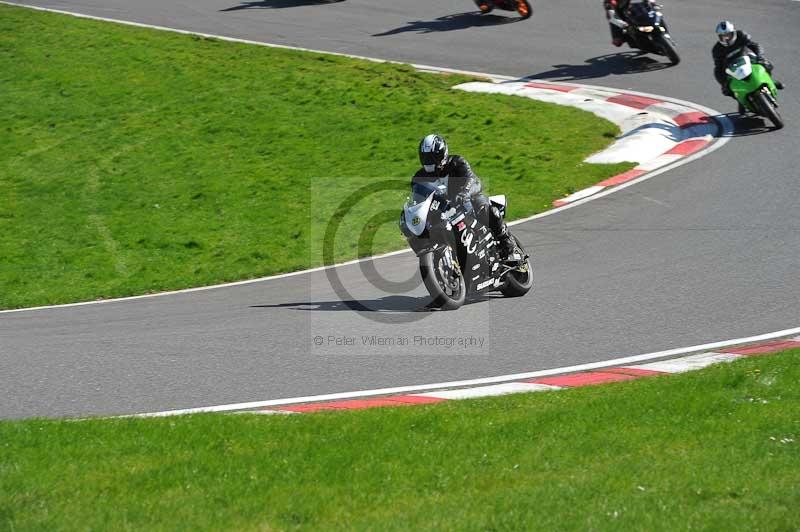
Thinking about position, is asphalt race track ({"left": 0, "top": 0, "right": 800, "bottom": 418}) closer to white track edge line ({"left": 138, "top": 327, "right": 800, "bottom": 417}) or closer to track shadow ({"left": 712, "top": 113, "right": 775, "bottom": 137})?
track shadow ({"left": 712, "top": 113, "right": 775, "bottom": 137})

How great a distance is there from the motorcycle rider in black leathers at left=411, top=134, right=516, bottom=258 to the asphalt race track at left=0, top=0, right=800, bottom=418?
38.5 inches

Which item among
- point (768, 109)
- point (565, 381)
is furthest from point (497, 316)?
point (768, 109)

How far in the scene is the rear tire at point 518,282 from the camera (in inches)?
494

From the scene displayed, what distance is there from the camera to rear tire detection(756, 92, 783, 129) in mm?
18994

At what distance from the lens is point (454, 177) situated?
12.0 meters

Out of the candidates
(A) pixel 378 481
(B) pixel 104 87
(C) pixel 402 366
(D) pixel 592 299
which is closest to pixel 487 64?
(B) pixel 104 87

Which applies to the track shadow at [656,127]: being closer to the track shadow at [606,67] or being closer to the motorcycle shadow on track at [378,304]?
the track shadow at [606,67]

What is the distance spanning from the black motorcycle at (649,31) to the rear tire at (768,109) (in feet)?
15.9

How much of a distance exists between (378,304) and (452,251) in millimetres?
1198

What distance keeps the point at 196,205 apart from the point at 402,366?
9.02 metres

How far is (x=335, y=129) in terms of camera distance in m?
21.8

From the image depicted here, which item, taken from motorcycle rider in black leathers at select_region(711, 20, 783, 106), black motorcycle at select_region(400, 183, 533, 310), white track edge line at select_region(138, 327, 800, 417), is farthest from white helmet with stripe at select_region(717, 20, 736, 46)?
white track edge line at select_region(138, 327, 800, 417)

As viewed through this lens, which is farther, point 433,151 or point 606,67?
point 606,67

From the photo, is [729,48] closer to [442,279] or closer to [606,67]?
[606,67]
